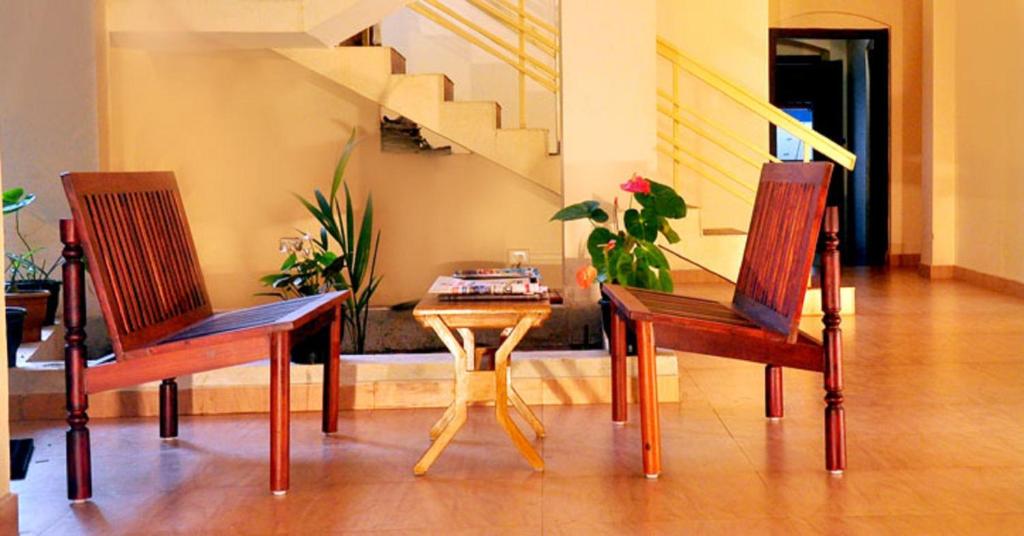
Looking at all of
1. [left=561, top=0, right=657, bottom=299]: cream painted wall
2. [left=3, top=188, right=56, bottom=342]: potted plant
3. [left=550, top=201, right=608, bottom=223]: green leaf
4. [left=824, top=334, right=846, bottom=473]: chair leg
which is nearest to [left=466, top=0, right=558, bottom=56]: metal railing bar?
[left=561, top=0, right=657, bottom=299]: cream painted wall

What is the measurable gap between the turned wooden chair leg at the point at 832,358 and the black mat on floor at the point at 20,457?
88.9 inches

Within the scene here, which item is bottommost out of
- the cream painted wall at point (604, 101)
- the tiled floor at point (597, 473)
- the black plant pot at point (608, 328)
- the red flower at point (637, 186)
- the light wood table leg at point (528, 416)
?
the tiled floor at point (597, 473)

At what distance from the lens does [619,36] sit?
6012 millimetres

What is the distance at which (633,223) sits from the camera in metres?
5.40

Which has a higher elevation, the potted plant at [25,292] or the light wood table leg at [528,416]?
the potted plant at [25,292]

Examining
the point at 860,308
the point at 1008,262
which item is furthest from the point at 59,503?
the point at 1008,262

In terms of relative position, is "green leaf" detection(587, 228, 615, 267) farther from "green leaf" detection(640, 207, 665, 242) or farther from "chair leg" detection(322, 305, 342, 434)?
"chair leg" detection(322, 305, 342, 434)

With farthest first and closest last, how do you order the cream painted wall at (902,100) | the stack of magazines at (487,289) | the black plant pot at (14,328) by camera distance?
the cream painted wall at (902,100)
the black plant pot at (14,328)
the stack of magazines at (487,289)

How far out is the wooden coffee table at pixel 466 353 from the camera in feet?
12.3

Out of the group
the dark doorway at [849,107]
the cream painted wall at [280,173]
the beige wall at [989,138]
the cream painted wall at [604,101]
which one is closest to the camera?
the cream painted wall at [604,101]

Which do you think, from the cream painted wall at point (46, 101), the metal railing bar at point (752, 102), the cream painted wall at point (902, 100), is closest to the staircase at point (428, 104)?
the metal railing bar at point (752, 102)

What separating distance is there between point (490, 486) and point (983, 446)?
1511 mm

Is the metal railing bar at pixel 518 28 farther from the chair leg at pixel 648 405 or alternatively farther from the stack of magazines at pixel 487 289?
the chair leg at pixel 648 405

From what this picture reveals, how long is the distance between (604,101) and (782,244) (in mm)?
2208
